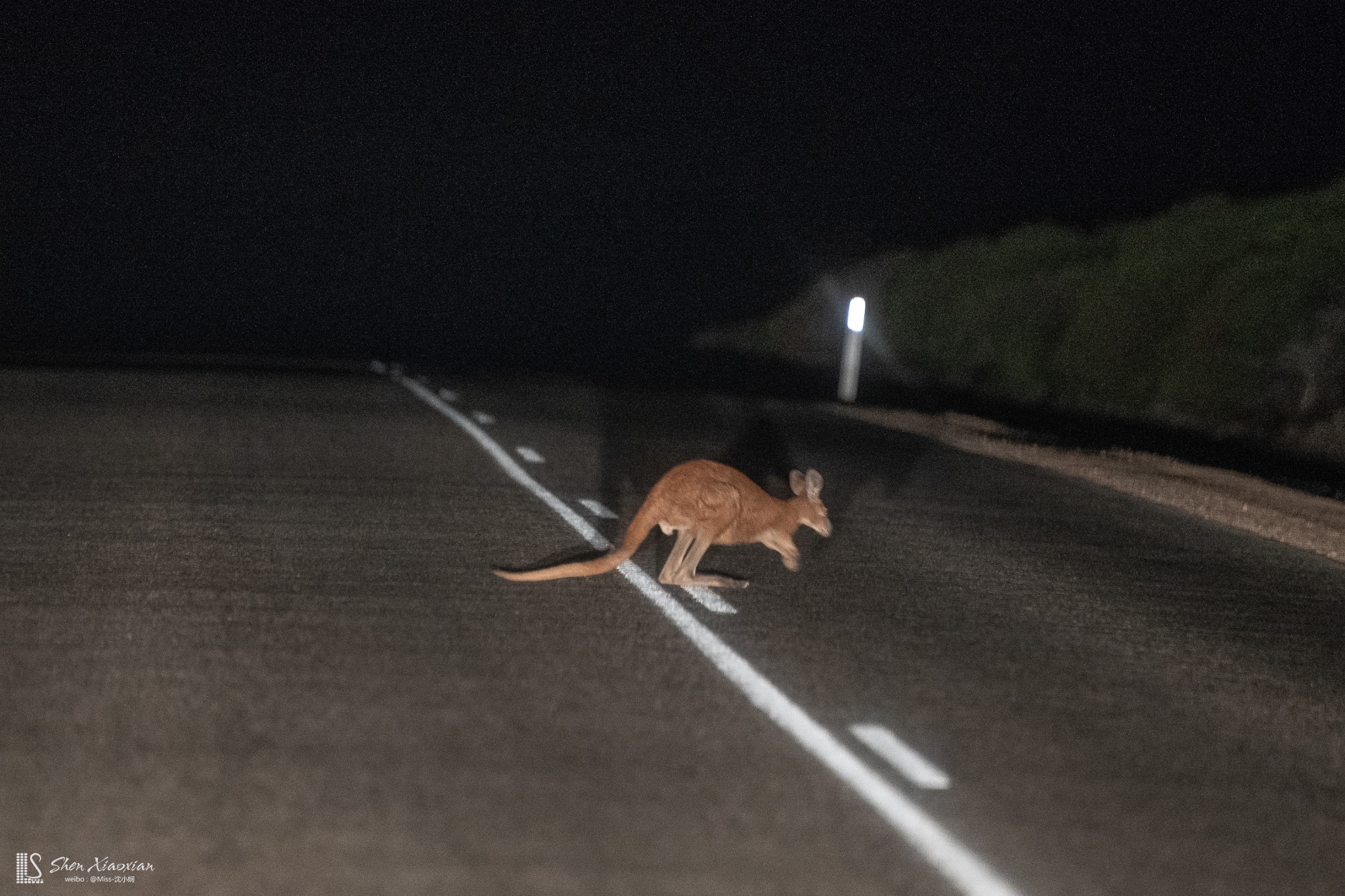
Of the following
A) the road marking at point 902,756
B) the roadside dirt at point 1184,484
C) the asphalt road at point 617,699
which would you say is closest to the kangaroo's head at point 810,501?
the asphalt road at point 617,699

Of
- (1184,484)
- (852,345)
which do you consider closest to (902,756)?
(1184,484)

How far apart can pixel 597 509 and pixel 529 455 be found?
3988 mm

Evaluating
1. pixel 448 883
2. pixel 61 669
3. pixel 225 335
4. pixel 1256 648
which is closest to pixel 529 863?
pixel 448 883

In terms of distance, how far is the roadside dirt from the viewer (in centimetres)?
Answer: 1354

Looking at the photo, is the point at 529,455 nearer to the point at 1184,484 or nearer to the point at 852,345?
the point at 1184,484

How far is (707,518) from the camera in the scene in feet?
27.4

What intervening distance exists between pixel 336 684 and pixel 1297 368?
74.1ft

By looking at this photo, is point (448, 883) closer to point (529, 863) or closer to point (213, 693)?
point (529, 863)

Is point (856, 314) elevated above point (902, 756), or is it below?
above

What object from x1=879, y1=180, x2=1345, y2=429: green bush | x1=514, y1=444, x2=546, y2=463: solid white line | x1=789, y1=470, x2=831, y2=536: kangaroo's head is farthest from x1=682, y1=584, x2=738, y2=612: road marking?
x1=879, y1=180, x2=1345, y2=429: green bush

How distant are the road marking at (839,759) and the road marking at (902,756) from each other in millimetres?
116

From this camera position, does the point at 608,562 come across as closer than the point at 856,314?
Yes

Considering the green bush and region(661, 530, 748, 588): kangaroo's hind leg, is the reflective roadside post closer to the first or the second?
the green bush

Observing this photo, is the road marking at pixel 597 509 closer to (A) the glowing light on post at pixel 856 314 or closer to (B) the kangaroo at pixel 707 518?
(B) the kangaroo at pixel 707 518
